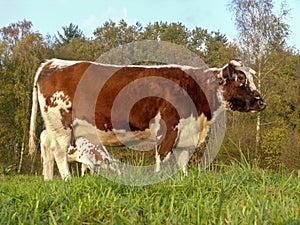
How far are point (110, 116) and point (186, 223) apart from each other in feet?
18.1

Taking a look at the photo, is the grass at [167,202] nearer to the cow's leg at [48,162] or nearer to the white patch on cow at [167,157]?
the white patch on cow at [167,157]

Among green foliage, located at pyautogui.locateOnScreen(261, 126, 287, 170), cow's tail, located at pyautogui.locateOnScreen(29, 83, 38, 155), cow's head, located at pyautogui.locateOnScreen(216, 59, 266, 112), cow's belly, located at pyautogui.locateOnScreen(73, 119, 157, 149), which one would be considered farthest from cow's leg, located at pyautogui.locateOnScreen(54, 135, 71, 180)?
green foliage, located at pyautogui.locateOnScreen(261, 126, 287, 170)

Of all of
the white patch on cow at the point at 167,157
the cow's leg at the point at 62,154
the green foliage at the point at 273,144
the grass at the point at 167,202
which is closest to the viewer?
the grass at the point at 167,202

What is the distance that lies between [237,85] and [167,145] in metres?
1.92

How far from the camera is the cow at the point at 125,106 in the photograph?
8.23 meters

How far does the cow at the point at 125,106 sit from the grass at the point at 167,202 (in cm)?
350

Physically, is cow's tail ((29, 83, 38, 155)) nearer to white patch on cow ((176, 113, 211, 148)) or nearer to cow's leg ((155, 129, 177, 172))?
cow's leg ((155, 129, 177, 172))

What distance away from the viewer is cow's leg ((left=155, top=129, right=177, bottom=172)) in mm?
7957

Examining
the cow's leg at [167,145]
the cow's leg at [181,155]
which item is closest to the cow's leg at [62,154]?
the cow's leg at [167,145]

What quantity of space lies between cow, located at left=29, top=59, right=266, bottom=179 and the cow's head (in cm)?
37

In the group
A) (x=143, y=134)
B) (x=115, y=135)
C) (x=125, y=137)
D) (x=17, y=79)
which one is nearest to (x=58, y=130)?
(x=115, y=135)

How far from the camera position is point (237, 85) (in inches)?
352

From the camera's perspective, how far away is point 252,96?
8.97 m

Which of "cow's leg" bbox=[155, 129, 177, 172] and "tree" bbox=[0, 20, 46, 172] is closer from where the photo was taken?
"cow's leg" bbox=[155, 129, 177, 172]
